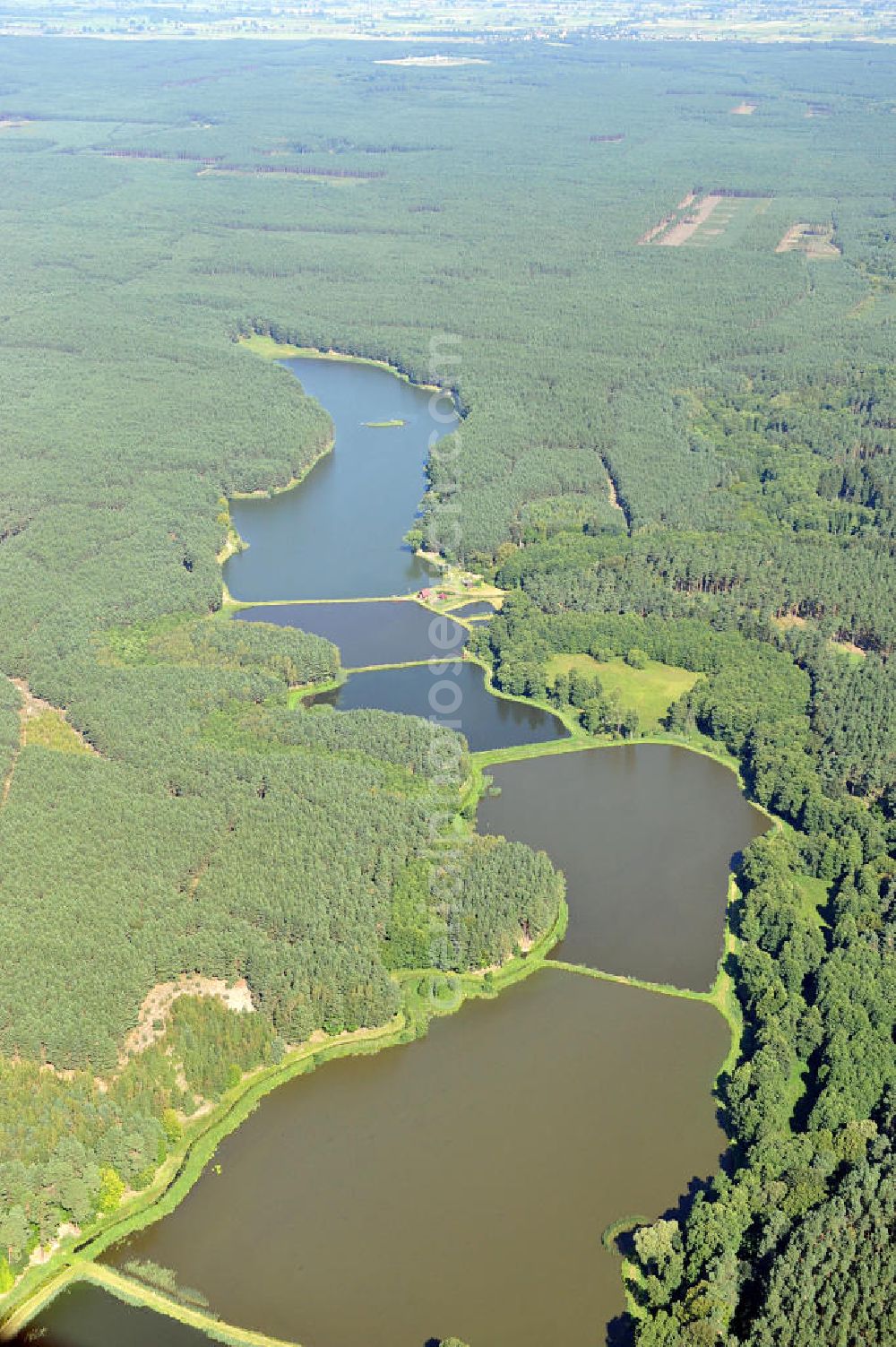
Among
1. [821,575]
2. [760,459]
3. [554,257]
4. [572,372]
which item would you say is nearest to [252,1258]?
[821,575]

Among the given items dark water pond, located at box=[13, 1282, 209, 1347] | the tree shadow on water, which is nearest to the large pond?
the tree shadow on water

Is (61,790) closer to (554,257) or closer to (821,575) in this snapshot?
(821,575)

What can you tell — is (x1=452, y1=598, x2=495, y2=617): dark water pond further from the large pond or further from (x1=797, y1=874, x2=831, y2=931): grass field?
the large pond

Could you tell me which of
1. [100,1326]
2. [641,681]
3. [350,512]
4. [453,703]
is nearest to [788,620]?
[641,681]

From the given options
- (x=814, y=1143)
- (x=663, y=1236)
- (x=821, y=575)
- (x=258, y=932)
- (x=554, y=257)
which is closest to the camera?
(x=663, y=1236)

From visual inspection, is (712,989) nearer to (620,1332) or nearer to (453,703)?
(620,1332)
